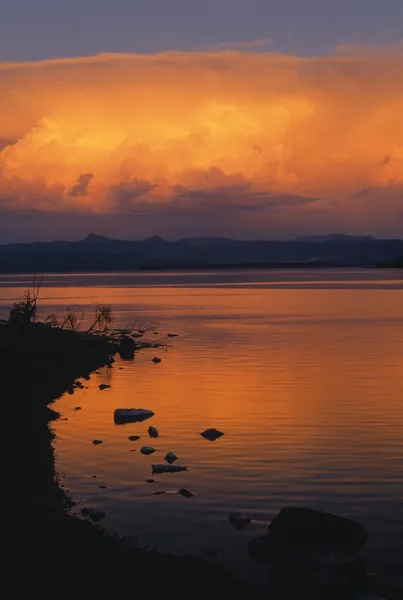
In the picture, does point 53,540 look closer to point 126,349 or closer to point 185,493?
point 185,493

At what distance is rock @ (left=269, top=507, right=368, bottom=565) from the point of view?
12.5 metres

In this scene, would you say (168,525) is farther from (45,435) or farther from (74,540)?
(45,435)

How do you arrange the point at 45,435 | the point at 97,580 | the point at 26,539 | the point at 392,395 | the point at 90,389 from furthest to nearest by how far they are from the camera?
the point at 90,389 < the point at 392,395 < the point at 45,435 < the point at 26,539 < the point at 97,580

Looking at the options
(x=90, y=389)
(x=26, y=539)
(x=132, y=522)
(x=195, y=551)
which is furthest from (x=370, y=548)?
(x=90, y=389)

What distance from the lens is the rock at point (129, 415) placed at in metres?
24.9

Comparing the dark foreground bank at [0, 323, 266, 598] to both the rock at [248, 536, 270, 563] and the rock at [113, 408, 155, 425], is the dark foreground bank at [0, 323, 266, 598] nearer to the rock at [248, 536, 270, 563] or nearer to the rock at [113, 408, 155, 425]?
the rock at [248, 536, 270, 563]

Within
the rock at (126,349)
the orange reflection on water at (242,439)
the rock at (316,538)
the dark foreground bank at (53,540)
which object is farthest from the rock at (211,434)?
the rock at (126,349)

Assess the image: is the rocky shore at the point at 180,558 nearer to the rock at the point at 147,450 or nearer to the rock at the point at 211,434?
the rock at the point at 147,450

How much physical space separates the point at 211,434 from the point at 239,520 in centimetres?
753

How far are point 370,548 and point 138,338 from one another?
4107 centimetres

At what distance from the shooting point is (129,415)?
25016mm

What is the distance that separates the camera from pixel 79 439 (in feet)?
73.1

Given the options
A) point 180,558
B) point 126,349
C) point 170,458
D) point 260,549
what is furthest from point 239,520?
point 126,349

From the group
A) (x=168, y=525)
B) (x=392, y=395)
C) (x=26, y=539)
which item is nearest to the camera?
(x=26, y=539)
